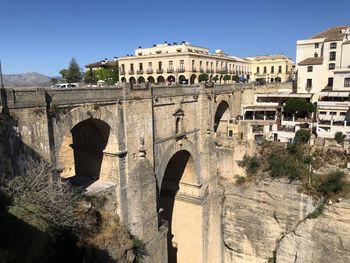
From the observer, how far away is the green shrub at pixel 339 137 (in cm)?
2068

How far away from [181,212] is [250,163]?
6.12 metres

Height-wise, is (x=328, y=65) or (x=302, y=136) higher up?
(x=328, y=65)

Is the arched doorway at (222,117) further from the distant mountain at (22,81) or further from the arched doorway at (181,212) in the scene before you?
the distant mountain at (22,81)

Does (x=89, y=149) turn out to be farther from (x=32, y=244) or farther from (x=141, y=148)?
(x=32, y=244)

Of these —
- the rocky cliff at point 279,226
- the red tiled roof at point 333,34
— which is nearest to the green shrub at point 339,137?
the rocky cliff at point 279,226

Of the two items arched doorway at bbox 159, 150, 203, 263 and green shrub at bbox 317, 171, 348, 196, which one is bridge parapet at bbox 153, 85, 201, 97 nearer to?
arched doorway at bbox 159, 150, 203, 263

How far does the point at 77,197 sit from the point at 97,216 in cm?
124

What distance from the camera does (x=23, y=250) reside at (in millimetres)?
7430

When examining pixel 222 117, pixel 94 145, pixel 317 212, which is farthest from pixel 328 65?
pixel 94 145

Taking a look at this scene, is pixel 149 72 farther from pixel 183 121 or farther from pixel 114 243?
pixel 114 243

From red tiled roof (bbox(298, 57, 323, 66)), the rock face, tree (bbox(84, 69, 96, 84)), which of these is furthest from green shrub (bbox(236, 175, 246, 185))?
tree (bbox(84, 69, 96, 84))

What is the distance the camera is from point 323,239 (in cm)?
1802

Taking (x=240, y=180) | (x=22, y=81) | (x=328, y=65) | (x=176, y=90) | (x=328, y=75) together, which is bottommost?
(x=240, y=180)

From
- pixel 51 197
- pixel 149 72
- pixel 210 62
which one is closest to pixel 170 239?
pixel 51 197
